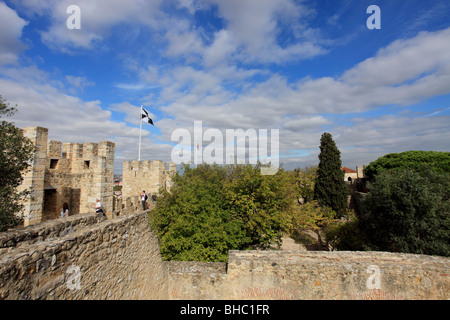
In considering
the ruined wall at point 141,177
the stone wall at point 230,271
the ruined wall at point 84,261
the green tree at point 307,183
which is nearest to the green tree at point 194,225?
the stone wall at point 230,271

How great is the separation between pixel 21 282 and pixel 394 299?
28.2 ft

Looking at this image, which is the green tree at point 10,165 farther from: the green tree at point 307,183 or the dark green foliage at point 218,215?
the green tree at point 307,183

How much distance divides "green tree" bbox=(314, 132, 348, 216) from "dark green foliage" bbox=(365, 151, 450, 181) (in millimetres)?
5376

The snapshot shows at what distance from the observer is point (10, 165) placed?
5.78m

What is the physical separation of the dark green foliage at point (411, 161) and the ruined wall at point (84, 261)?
27.6 m

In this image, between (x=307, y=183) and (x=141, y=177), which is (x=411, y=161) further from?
(x=141, y=177)

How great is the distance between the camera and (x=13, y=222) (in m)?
5.57

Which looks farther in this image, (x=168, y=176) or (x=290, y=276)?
(x=168, y=176)

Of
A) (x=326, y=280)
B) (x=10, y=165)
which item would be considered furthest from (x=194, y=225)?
(x=10, y=165)

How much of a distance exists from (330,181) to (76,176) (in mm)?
23253

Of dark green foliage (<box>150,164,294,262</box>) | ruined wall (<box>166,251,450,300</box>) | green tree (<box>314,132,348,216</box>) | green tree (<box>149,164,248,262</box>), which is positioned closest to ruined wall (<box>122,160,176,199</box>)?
dark green foliage (<box>150,164,294,262</box>)

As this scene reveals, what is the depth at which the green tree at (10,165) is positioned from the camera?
17.7 ft
